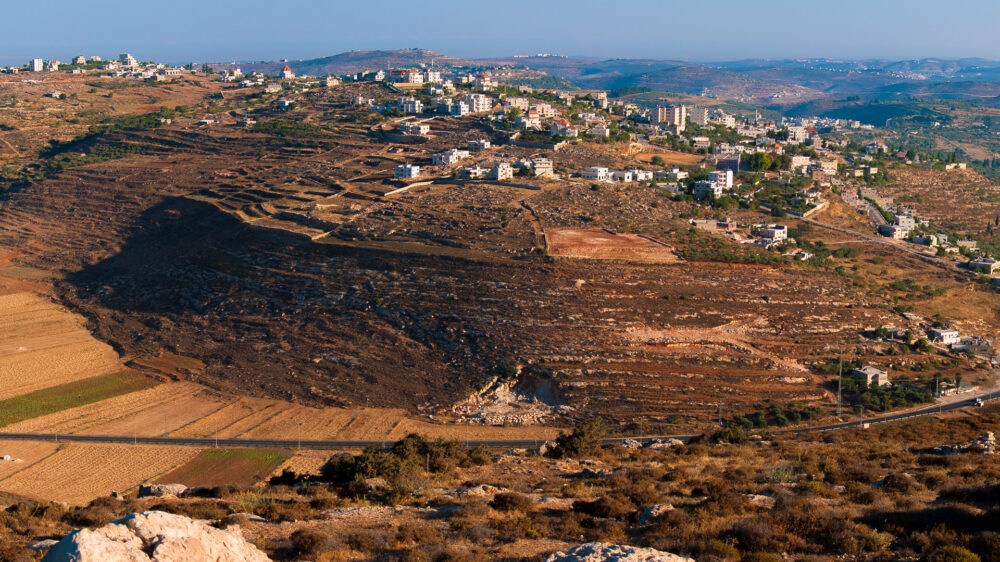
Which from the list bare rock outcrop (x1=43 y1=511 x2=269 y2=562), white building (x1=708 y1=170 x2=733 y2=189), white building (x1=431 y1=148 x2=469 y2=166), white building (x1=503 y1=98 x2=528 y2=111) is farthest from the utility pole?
white building (x1=503 y1=98 x2=528 y2=111)

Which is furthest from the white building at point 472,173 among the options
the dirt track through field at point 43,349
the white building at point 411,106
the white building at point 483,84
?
the white building at point 483,84

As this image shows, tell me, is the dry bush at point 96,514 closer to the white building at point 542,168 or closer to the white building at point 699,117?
the white building at point 542,168

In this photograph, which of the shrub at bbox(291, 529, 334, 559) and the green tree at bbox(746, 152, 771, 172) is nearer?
the shrub at bbox(291, 529, 334, 559)

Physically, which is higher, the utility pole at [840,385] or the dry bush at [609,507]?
the dry bush at [609,507]

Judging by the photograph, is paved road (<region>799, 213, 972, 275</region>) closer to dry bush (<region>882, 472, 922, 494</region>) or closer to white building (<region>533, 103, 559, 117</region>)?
white building (<region>533, 103, 559, 117</region>)

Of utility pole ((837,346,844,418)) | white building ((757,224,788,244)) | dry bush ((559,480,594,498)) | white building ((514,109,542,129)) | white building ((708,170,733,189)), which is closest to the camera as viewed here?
dry bush ((559,480,594,498))

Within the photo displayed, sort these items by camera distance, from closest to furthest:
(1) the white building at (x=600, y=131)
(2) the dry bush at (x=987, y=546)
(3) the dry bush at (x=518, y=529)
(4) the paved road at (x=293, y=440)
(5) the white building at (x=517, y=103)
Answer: (2) the dry bush at (x=987, y=546) < (3) the dry bush at (x=518, y=529) < (4) the paved road at (x=293, y=440) < (1) the white building at (x=600, y=131) < (5) the white building at (x=517, y=103)
